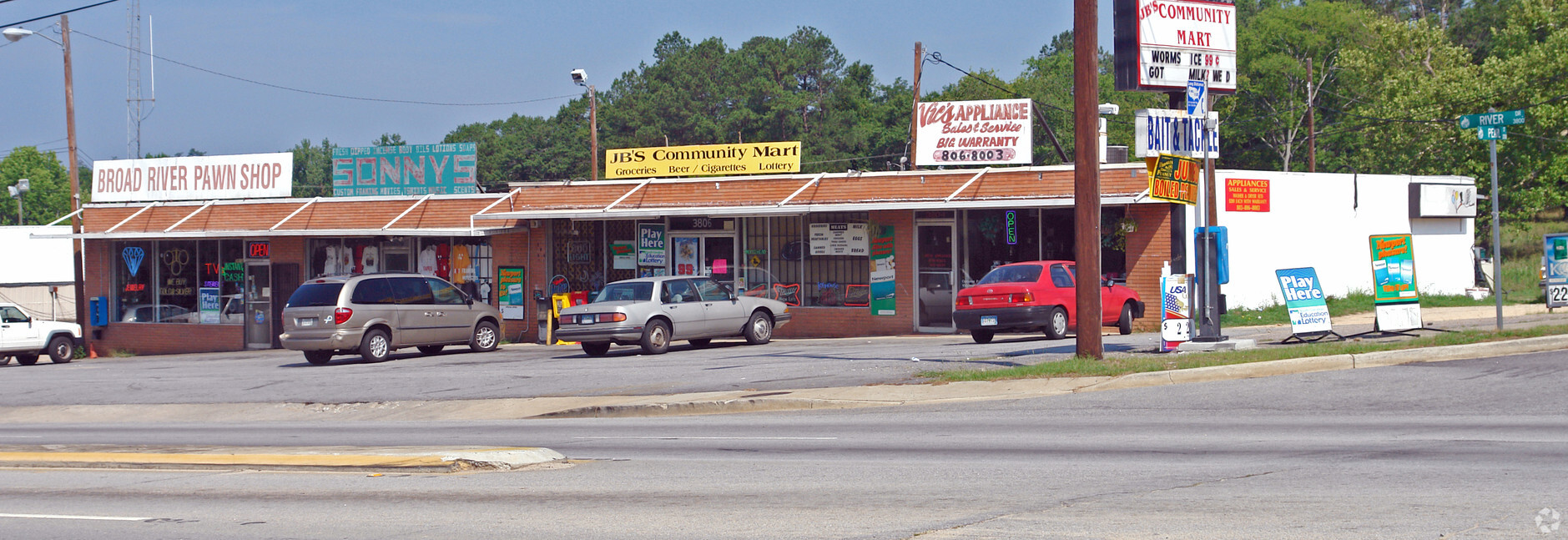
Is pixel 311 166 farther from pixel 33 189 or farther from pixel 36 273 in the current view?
pixel 36 273

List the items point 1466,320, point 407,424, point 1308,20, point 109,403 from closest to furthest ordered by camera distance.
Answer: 1. point 407,424
2. point 109,403
3. point 1466,320
4. point 1308,20

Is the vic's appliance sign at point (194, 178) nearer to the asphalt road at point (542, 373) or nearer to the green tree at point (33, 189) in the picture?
the asphalt road at point (542, 373)

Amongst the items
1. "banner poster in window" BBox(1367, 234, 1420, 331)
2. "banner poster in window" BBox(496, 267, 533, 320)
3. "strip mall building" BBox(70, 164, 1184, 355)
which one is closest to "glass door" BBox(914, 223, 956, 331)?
"strip mall building" BBox(70, 164, 1184, 355)

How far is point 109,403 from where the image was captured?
715 inches

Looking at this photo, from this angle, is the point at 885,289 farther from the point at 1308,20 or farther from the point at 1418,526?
the point at 1308,20

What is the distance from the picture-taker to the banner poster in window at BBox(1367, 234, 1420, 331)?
17328 millimetres

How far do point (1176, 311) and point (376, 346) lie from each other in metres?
14.2

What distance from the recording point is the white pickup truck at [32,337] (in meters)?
28.3

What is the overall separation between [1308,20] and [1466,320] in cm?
4933

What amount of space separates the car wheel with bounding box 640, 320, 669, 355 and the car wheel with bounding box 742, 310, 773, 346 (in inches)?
76.5

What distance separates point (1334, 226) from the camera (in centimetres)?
2681

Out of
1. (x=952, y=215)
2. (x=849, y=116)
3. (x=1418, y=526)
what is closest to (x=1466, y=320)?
(x=952, y=215)

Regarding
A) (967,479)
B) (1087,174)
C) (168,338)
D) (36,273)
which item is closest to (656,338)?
(1087,174)

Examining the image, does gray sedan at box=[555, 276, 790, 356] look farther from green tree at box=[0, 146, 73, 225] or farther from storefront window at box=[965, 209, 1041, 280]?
green tree at box=[0, 146, 73, 225]
